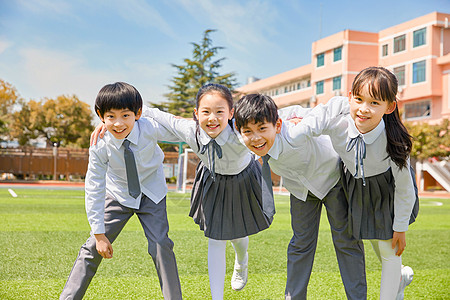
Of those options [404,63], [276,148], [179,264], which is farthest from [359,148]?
[404,63]

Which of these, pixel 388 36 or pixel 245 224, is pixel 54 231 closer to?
pixel 245 224

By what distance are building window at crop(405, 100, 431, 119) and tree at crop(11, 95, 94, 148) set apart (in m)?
20.2

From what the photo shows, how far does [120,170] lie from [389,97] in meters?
1.51

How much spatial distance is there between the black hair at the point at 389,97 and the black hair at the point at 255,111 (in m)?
0.43

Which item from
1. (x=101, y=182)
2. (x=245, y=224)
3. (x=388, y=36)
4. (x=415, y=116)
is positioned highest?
(x=388, y=36)

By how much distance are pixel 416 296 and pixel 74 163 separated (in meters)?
21.2

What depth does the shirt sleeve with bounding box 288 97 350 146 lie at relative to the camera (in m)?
2.30

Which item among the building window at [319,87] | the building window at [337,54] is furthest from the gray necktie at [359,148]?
the building window at [319,87]

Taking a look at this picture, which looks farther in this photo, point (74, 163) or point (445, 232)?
point (74, 163)

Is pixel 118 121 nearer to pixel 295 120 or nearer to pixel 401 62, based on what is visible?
pixel 295 120

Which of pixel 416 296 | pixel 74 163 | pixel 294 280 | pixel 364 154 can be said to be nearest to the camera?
pixel 364 154

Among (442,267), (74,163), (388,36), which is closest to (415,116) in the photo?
(388,36)

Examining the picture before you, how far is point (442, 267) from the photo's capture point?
4.16 metres

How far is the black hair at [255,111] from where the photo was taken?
225 centimetres
